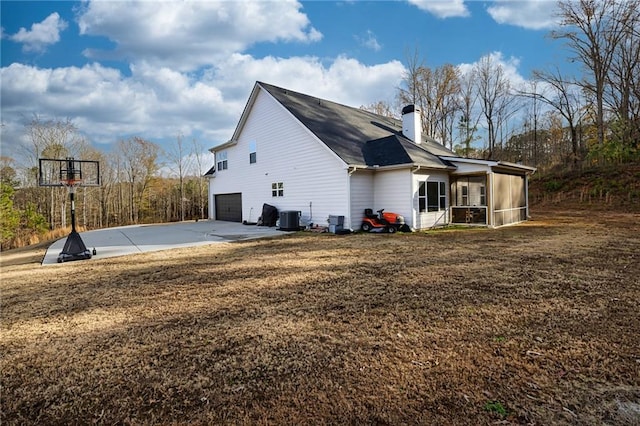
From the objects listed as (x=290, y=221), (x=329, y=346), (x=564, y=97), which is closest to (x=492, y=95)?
(x=564, y=97)

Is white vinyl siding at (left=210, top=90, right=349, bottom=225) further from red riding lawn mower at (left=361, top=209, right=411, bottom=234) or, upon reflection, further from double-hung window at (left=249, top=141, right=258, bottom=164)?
red riding lawn mower at (left=361, top=209, right=411, bottom=234)

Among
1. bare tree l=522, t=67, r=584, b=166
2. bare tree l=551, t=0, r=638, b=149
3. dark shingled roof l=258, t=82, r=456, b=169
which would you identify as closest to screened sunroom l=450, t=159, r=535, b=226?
dark shingled roof l=258, t=82, r=456, b=169

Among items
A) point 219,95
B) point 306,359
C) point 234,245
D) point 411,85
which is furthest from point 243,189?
point 411,85

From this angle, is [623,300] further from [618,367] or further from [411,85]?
[411,85]

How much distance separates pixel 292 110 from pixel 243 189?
594 cm

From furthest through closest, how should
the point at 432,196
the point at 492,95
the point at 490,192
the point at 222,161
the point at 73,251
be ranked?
1. the point at 492,95
2. the point at 222,161
3. the point at 432,196
4. the point at 490,192
5. the point at 73,251

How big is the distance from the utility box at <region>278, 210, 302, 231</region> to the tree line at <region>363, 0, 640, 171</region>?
64.8 feet

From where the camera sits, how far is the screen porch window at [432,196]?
12.8 m

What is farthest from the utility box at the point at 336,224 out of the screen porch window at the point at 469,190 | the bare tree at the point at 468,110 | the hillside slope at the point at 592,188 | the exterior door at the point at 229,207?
the bare tree at the point at 468,110

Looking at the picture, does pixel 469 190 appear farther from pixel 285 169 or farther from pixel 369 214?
pixel 285 169

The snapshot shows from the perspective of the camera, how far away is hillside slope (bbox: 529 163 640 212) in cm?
1913

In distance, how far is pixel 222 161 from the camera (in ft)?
66.6

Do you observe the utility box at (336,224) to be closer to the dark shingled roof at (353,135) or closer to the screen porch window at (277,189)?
the dark shingled roof at (353,135)

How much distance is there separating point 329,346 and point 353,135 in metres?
12.9
